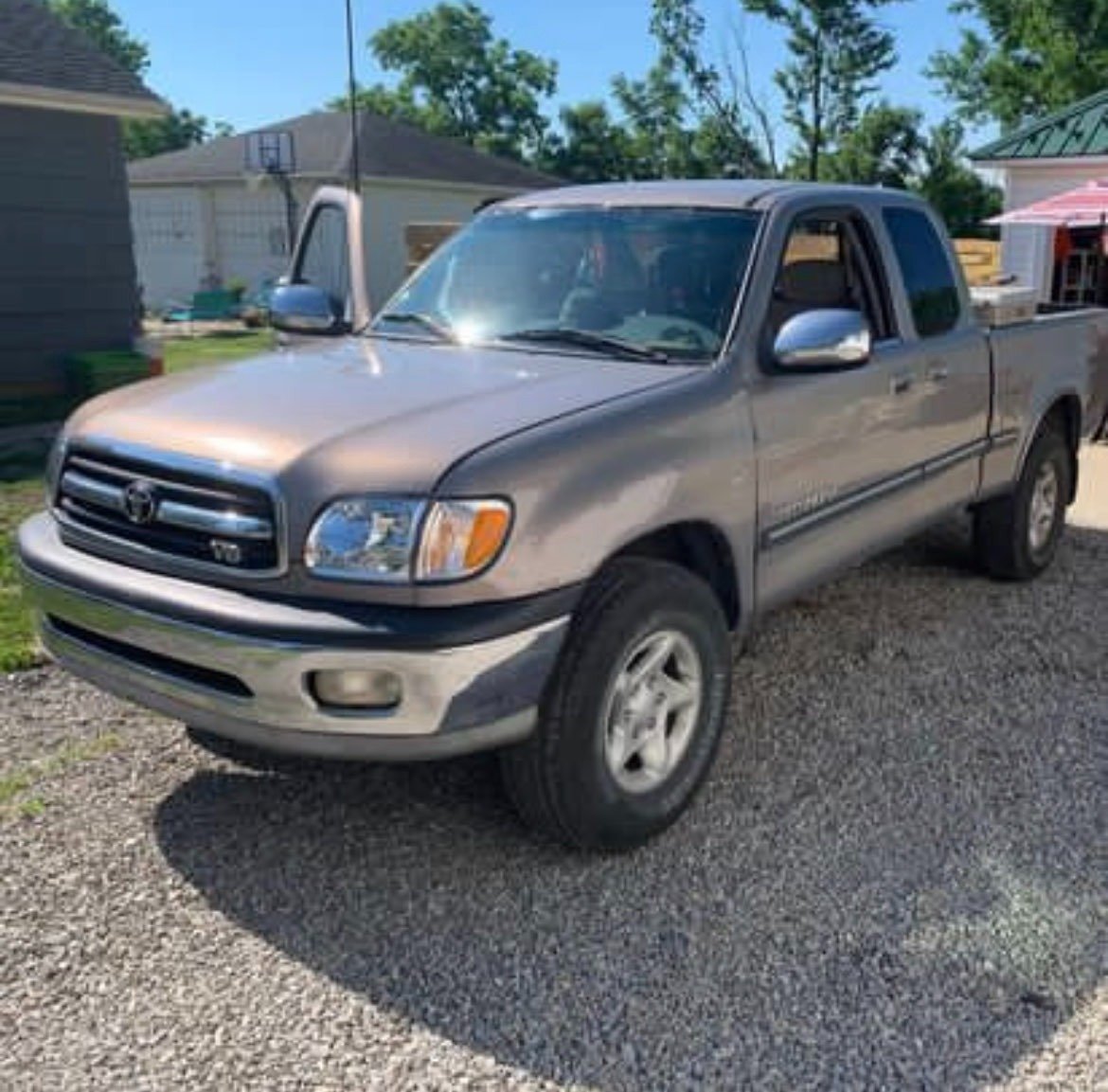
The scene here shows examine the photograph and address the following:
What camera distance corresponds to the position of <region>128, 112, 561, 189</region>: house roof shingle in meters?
27.5

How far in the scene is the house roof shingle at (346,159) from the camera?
90.1 feet

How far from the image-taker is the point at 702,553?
12.3ft

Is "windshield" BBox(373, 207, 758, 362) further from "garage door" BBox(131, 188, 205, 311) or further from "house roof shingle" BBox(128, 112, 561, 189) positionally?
"garage door" BBox(131, 188, 205, 311)

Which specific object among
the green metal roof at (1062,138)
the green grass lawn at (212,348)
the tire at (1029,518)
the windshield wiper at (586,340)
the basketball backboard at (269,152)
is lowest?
the green grass lawn at (212,348)

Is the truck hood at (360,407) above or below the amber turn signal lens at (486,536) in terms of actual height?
above

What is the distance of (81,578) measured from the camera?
3.28 metres

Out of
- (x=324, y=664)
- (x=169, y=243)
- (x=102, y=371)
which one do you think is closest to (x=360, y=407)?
(x=324, y=664)

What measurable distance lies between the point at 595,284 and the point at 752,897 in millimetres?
2126

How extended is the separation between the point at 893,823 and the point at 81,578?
8.11 feet

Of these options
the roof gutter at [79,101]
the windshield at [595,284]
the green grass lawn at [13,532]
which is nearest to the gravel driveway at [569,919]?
the green grass lawn at [13,532]

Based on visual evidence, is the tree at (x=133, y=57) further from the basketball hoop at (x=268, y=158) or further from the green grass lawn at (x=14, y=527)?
the green grass lawn at (x=14, y=527)

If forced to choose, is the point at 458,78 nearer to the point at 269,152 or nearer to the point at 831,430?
the point at 269,152

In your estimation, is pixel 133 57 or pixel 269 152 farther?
pixel 133 57

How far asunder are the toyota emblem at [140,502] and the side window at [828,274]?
2.19m
